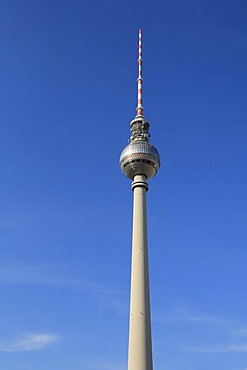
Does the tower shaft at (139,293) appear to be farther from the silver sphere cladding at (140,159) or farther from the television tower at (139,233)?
the silver sphere cladding at (140,159)

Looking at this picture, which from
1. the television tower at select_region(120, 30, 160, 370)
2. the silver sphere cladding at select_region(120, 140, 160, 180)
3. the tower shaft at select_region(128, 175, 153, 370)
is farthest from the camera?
the silver sphere cladding at select_region(120, 140, 160, 180)

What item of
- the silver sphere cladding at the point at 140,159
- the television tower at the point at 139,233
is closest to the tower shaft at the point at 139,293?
the television tower at the point at 139,233

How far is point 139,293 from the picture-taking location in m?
59.3

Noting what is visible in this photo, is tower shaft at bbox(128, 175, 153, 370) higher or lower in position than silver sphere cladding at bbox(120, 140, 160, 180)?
lower

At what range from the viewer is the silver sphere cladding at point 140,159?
230ft

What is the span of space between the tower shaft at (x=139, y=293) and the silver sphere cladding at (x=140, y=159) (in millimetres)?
1919

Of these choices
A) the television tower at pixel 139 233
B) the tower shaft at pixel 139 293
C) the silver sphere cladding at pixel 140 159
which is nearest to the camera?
the tower shaft at pixel 139 293

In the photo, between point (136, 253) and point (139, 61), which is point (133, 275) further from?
point (139, 61)

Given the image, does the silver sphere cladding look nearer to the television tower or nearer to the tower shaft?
the television tower

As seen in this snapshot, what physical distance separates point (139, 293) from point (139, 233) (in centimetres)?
929

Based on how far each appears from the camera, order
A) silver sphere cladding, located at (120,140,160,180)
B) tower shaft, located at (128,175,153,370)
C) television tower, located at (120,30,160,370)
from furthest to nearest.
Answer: silver sphere cladding, located at (120,140,160,180)
television tower, located at (120,30,160,370)
tower shaft, located at (128,175,153,370)

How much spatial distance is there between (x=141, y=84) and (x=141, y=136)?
10630 mm

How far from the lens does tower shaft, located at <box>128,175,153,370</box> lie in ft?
181

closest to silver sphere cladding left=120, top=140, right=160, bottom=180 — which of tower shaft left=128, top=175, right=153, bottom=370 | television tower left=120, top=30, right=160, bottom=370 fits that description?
television tower left=120, top=30, right=160, bottom=370
